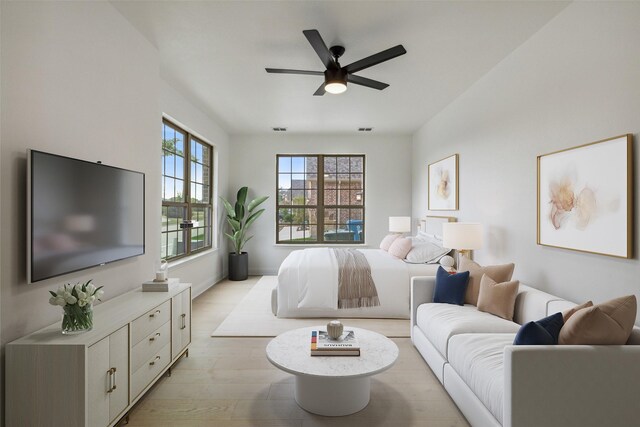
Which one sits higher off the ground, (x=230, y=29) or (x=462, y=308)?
(x=230, y=29)

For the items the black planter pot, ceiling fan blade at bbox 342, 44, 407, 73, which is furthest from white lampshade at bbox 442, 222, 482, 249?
the black planter pot

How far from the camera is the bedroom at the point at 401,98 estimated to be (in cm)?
181

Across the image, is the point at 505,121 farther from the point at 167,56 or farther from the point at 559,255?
the point at 167,56

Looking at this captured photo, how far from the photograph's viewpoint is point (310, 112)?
16.5 feet

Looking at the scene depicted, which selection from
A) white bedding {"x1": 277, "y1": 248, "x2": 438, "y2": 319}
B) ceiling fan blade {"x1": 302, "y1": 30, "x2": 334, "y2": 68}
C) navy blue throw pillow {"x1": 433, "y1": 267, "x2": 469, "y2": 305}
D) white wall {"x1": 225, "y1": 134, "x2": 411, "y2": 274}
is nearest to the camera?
ceiling fan blade {"x1": 302, "y1": 30, "x2": 334, "y2": 68}

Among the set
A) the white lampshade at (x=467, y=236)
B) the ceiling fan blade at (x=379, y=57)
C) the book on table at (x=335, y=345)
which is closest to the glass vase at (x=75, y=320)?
the book on table at (x=335, y=345)

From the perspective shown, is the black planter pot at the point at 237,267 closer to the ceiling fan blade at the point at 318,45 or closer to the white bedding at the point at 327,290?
the white bedding at the point at 327,290

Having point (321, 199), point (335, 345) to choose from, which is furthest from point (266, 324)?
point (321, 199)

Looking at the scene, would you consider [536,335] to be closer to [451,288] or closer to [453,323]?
[453,323]

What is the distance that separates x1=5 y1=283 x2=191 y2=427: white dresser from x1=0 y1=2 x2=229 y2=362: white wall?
0.20 metres

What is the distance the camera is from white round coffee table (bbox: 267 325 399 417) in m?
1.97

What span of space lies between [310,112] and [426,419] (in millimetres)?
4142

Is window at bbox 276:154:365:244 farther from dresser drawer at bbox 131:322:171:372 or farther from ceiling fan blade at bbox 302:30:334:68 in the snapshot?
dresser drawer at bbox 131:322:171:372

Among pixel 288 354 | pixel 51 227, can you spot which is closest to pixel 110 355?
pixel 51 227
